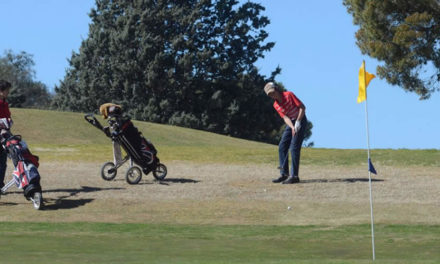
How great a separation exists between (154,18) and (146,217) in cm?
5238

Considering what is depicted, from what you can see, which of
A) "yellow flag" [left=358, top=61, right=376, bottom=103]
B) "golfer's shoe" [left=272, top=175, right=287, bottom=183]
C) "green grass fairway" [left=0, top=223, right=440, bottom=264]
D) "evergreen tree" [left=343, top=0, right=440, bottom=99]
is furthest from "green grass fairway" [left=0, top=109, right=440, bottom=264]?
"evergreen tree" [left=343, top=0, right=440, bottom=99]

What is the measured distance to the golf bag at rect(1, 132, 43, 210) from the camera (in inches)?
692

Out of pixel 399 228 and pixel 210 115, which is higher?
pixel 210 115

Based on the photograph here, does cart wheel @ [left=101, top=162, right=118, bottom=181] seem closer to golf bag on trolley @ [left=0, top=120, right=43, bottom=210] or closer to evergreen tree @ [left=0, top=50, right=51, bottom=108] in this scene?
golf bag on trolley @ [left=0, top=120, right=43, bottom=210]

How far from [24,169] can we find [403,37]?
30919mm

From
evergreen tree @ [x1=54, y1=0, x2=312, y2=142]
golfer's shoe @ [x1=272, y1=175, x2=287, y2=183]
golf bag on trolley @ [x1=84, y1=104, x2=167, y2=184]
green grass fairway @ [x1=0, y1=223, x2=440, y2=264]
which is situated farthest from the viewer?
evergreen tree @ [x1=54, y1=0, x2=312, y2=142]

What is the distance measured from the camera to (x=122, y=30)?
6906 cm

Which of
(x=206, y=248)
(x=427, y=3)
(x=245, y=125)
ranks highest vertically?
(x=427, y=3)

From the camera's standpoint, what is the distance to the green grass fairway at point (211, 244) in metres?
11.0

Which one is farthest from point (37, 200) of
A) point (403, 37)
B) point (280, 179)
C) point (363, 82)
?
point (403, 37)

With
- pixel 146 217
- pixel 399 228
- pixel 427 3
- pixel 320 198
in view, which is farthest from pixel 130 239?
pixel 427 3

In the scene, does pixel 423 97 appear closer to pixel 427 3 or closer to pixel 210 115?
pixel 427 3

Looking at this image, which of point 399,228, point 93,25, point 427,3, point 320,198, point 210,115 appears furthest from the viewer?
point 93,25

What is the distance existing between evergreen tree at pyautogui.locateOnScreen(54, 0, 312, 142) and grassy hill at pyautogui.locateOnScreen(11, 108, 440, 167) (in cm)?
2151
